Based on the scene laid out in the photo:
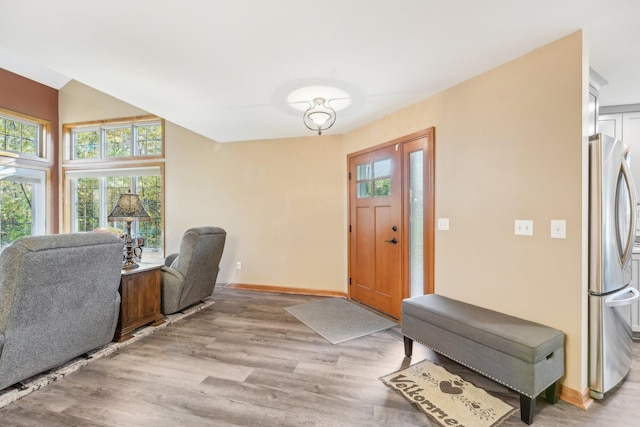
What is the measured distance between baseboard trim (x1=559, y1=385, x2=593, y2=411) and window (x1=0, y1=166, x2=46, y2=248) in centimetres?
772

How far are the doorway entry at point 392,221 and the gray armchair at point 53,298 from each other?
8.89ft

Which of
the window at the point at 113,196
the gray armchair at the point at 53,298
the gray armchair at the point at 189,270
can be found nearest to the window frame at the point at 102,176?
the window at the point at 113,196

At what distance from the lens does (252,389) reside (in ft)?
6.54

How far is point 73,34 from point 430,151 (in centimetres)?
293

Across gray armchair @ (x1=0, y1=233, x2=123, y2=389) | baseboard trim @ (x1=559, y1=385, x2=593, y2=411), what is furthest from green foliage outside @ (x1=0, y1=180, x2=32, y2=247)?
baseboard trim @ (x1=559, y1=385, x2=593, y2=411)

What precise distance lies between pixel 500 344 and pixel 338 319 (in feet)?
6.00

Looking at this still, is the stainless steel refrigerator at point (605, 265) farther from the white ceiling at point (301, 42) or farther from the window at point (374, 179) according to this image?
the window at point (374, 179)

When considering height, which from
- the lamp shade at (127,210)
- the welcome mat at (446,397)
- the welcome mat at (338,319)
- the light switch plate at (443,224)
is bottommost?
the welcome mat at (338,319)

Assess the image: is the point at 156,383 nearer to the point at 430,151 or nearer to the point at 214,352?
the point at 214,352

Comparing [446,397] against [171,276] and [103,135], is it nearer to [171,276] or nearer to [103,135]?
[171,276]

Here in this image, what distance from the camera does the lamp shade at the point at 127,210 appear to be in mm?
3031

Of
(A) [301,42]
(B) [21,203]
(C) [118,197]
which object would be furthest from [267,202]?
(B) [21,203]

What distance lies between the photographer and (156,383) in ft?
6.74

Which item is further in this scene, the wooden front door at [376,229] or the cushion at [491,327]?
the wooden front door at [376,229]
